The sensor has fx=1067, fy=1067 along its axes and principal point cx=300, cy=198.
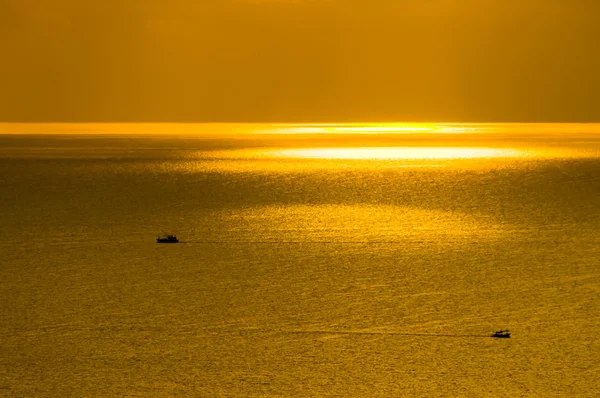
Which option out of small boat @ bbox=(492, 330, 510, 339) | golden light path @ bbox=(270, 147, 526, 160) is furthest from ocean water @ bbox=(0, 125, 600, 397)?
golden light path @ bbox=(270, 147, 526, 160)

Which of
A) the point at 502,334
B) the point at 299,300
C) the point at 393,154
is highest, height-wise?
the point at 393,154

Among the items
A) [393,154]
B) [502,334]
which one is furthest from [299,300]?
[393,154]

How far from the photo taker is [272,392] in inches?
211

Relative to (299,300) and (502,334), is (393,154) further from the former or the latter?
(502,334)

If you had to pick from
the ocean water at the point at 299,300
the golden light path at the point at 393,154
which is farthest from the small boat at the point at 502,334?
the golden light path at the point at 393,154

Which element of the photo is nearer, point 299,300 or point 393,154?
point 299,300

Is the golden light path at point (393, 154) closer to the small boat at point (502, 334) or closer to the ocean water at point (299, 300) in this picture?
the ocean water at point (299, 300)

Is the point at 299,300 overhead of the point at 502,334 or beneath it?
overhead

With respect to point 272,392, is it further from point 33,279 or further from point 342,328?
point 33,279

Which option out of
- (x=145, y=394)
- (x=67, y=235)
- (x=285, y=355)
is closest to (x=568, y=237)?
(x=67, y=235)

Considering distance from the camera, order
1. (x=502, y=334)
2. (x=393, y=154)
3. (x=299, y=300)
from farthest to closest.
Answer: (x=393, y=154) → (x=299, y=300) → (x=502, y=334)

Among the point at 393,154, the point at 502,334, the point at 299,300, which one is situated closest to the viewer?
the point at 502,334

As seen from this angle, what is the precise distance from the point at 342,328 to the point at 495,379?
4.68 feet

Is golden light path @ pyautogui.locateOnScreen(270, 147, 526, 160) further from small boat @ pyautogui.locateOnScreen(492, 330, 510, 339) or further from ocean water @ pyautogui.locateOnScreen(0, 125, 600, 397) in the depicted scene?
small boat @ pyautogui.locateOnScreen(492, 330, 510, 339)
